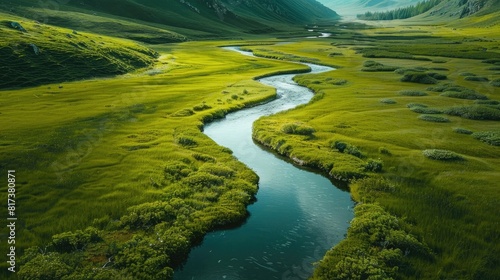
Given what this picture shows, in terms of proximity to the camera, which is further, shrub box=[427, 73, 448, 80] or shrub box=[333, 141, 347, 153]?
shrub box=[427, 73, 448, 80]

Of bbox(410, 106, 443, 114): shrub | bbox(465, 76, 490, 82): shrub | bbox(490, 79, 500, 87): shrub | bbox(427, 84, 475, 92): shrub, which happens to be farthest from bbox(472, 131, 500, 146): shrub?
bbox(465, 76, 490, 82): shrub

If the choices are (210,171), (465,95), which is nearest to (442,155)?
(210,171)

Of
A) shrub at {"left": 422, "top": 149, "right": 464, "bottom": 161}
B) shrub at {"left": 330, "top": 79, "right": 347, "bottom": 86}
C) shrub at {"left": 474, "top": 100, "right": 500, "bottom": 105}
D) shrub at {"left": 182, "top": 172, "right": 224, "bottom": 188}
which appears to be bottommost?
shrub at {"left": 182, "top": 172, "right": 224, "bottom": 188}

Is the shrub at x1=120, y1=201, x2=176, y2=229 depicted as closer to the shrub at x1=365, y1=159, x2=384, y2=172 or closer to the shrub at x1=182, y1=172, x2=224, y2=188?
the shrub at x1=182, y1=172, x2=224, y2=188

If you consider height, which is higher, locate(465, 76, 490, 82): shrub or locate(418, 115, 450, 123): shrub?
locate(465, 76, 490, 82): shrub

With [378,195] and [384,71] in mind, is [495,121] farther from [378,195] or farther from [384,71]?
[384,71]

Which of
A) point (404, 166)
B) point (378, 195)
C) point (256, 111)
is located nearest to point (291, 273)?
point (378, 195)
